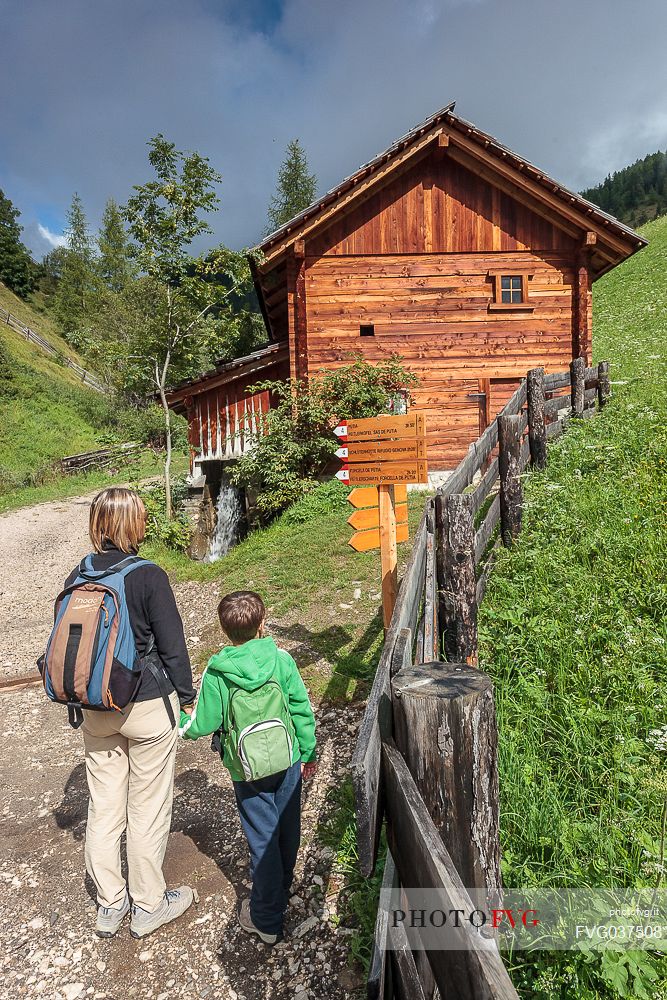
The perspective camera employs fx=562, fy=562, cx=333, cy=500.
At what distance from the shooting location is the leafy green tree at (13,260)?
175 ft

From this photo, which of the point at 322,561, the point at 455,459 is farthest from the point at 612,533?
the point at 455,459

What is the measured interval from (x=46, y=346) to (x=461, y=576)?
4969cm

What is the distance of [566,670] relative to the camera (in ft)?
12.1

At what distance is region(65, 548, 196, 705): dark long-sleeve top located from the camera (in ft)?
9.46

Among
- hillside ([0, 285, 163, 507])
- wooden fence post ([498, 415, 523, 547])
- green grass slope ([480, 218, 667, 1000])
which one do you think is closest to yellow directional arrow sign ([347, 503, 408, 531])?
green grass slope ([480, 218, 667, 1000])

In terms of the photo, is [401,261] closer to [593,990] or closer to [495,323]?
[495,323]

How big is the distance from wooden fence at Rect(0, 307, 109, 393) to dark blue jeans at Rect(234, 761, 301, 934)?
149ft

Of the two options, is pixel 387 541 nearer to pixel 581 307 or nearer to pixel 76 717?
pixel 76 717

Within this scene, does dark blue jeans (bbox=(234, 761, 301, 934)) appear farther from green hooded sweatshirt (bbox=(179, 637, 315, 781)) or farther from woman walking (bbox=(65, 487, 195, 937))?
woman walking (bbox=(65, 487, 195, 937))

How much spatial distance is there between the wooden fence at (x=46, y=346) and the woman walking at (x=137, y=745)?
44714mm

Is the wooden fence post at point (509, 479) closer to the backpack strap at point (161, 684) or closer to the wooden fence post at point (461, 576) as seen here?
the wooden fence post at point (461, 576)

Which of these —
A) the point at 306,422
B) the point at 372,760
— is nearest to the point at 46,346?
the point at 306,422

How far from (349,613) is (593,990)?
5.08 metres

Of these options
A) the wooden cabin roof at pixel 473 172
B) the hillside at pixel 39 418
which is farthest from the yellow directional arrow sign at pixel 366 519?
the hillside at pixel 39 418
